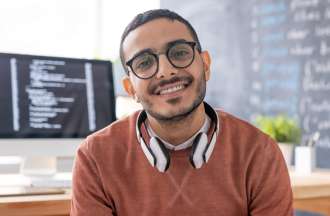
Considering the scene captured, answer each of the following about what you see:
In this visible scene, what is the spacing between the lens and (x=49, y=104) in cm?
179

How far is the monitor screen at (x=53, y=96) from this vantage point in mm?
1740

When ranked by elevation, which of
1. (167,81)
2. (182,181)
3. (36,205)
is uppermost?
(167,81)

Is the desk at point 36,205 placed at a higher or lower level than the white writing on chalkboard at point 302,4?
lower

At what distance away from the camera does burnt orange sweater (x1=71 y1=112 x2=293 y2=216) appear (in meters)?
1.16

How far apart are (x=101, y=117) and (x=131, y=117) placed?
2.04 feet

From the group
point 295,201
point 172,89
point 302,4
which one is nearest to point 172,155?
point 172,89

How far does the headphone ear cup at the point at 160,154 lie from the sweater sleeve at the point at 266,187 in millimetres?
186

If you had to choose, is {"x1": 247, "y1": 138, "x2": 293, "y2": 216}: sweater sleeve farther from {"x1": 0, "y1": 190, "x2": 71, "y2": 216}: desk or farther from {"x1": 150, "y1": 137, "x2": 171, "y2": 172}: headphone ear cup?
{"x1": 0, "y1": 190, "x2": 71, "y2": 216}: desk

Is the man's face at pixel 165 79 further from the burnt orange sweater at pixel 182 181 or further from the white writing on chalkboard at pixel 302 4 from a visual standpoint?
the white writing on chalkboard at pixel 302 4

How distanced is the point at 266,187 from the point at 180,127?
22cm

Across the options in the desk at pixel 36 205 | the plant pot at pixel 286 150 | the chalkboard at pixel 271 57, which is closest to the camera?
the desk at pixel 36 205

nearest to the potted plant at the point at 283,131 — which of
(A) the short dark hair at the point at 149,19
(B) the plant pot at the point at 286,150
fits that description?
(B) the plant pot at the point at 286,150

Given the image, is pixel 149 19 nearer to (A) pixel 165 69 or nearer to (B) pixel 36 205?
(A) pixel 165 69

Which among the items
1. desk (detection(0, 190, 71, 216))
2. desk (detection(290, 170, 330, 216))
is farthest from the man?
desk (detection(290, 170, 330, 216))
